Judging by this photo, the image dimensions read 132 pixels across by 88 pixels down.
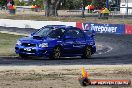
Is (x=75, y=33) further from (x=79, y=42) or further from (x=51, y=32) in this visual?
(x=51, y=32)

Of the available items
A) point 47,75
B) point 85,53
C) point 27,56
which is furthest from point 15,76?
point 85,53

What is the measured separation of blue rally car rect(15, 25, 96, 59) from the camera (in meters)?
20.4

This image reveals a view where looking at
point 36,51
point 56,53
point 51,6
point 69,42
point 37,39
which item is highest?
point 37,39

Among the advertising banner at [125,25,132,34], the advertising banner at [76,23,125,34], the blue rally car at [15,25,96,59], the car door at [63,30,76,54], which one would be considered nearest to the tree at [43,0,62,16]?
the advertising banner at [76,23,125,34]

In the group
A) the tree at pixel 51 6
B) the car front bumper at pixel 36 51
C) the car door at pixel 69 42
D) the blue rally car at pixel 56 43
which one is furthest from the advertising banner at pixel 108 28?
the tree at pixel 51 6

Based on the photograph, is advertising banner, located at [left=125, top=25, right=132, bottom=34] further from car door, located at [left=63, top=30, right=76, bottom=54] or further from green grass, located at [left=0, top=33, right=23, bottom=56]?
car door, located at [left=63, top=30, right=76, bottom=54]

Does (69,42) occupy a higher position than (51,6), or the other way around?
(69,42)

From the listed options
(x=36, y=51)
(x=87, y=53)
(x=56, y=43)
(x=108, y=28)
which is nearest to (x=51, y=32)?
(x=56, y=43)

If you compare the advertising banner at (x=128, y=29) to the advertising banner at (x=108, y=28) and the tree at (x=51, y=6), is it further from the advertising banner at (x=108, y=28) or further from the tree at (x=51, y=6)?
the tree at (x=51, y=6)

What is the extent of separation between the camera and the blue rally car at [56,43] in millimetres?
20422

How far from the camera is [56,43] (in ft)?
68.3

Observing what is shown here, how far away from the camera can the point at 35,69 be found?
15.8m

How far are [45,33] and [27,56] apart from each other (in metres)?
1.29

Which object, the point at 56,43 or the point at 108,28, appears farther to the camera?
the point at 108,28
